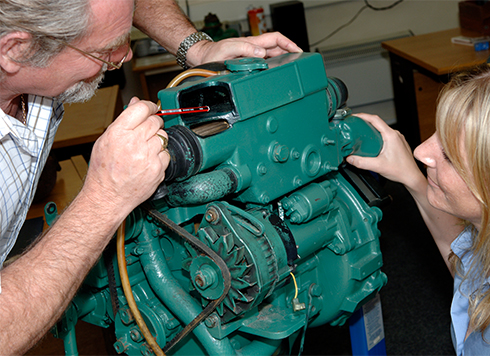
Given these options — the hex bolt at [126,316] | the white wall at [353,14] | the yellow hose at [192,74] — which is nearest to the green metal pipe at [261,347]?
the hex bolt at [126,316]

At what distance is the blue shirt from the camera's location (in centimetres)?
112

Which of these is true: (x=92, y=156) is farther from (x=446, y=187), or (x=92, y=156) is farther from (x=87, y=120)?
(x=87, y=120)

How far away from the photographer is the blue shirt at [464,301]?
1.12 meters

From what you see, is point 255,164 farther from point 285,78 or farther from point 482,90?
point 482,90

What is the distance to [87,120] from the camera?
261 cm

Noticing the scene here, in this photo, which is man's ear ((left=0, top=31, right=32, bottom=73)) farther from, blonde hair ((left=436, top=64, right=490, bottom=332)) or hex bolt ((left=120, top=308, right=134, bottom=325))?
blonde hair ((left=436, top=64, right=490, bottom=332))

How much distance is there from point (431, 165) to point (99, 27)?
802 mm

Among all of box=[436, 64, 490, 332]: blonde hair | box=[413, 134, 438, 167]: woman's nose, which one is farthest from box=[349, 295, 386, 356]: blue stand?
box=[413, 134, 438, 167]: woman's nose

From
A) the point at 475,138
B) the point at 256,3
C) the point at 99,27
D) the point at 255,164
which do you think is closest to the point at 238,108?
the point at 255,164

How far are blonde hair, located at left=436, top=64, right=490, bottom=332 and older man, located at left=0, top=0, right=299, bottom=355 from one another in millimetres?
609

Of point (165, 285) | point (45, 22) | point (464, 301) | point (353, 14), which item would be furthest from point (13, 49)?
point (353, 14)

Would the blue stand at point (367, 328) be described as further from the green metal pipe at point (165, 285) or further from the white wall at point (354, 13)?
the white wall at point (354, 13)

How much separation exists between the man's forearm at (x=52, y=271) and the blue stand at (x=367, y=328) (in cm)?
88

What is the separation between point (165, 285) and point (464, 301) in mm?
739
